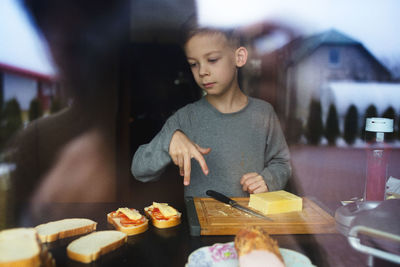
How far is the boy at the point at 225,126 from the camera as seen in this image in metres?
1.27

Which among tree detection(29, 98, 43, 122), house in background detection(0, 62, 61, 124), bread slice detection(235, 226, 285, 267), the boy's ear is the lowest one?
bread slice detection(235, 226, 285, 267)

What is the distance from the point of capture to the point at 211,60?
125 cm

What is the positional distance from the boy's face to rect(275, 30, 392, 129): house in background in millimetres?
1545

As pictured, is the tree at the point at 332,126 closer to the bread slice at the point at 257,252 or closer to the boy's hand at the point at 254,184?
the boy's hand at the point at 254,184


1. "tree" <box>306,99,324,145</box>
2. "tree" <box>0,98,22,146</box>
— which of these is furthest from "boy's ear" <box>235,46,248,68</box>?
"tree" <box>306,99,324,145</box>

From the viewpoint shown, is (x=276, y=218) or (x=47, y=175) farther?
(x=47, y=175)

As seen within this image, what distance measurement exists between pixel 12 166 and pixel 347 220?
1.90 metres

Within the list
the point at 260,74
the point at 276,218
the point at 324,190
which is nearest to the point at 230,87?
the point at 276,218

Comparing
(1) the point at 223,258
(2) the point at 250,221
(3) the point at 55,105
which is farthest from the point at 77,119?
(1) the point at 223,258

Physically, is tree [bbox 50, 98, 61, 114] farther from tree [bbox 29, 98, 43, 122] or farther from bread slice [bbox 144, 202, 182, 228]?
bread slice [bbox 144, 202, 182, 228]

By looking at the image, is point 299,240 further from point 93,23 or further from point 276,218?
point 93,23

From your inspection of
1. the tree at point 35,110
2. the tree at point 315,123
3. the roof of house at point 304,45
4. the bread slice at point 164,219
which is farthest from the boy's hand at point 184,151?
the tree at point 315,123

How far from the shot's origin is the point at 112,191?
217 centimetres

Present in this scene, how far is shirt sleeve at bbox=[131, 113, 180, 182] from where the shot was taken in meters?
0.97
